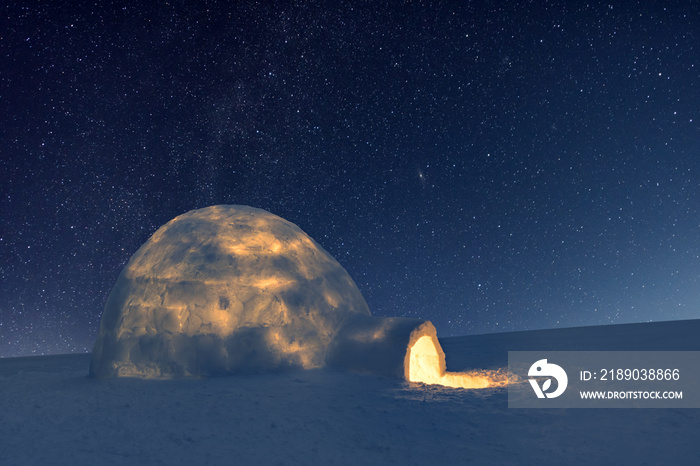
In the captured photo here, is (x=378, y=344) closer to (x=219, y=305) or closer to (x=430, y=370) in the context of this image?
(x=430, y=370)

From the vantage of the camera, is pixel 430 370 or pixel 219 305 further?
pixel 430 370

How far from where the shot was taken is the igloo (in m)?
9.52

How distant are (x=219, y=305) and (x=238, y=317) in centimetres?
43

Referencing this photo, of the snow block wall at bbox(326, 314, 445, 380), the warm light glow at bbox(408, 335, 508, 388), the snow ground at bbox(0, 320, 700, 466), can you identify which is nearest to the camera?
the snow ground at bbox(0, 320, 700, 466)

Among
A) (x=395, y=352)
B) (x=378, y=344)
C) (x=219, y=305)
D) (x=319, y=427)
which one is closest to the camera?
(x=319, y=427)

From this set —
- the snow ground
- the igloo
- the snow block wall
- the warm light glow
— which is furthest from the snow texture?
the warm light glow

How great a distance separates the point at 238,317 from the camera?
9727 mm

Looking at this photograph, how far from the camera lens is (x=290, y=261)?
10852 millimetres

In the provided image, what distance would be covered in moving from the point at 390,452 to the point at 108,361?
6.97 metres

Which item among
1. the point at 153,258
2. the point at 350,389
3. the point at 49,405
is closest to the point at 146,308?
the point at 153,258

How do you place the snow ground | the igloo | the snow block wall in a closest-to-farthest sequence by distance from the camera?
the snow ground → the snow block wall → the igloo

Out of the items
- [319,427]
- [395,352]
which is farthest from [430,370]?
[319,427]

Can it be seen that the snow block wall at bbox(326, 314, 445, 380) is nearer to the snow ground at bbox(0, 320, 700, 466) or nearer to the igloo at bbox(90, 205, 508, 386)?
the igloo at bbox(90, 205, 508, 386)

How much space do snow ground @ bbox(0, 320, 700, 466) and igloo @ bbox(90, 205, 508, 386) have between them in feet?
2.32
